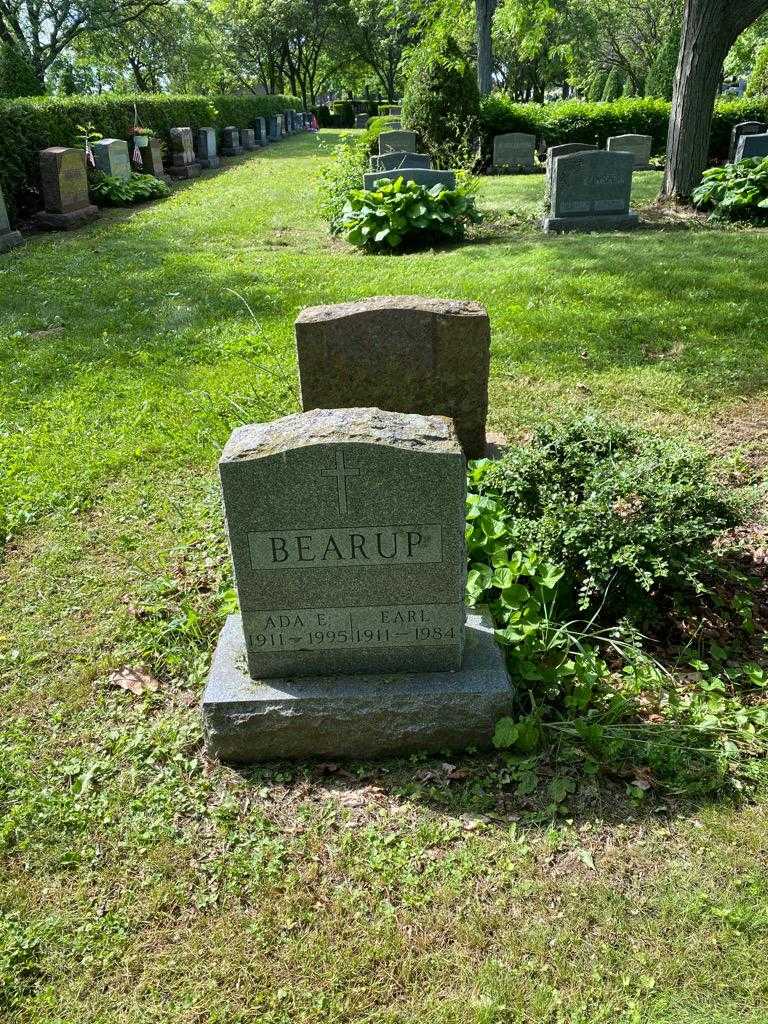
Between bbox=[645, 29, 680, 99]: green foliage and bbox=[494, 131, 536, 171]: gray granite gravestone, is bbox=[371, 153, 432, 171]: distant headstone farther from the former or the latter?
bbox=[645, 29, 680, 99]: green foliage

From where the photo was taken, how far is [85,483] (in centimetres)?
549

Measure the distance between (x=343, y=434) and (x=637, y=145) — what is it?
22560 mm

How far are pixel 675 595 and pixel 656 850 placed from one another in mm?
1384

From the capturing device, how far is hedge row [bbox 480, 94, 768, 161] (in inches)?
871

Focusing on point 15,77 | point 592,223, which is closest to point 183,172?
point 15,77

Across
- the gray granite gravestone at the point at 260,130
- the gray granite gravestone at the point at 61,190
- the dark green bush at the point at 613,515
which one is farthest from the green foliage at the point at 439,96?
the gray granite gravestone at the point at 260,130

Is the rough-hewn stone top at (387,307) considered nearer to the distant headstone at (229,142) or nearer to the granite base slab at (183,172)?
the granite base slab at (183,172)

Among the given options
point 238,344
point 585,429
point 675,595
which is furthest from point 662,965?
point 238,344

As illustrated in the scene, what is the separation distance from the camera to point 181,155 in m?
22.7

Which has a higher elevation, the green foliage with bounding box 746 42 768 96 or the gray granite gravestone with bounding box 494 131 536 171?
the green foliage with bounding box 746 42 768 96

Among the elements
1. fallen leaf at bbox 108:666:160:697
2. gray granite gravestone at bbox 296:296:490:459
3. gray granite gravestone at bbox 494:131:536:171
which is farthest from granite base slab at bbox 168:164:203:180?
fallen leaf at bbox 108:666:160:697

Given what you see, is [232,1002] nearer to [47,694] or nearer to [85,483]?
[47,694]

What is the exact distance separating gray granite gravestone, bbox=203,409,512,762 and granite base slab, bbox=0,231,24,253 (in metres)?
11.7

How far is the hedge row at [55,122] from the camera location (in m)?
14.5
